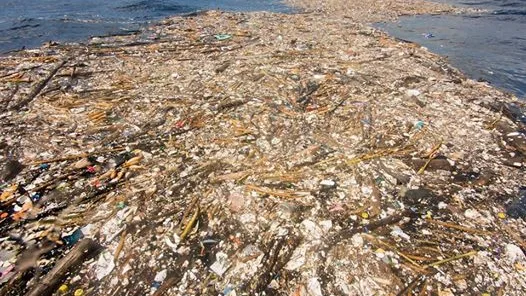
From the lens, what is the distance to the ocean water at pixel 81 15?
43.9 ft

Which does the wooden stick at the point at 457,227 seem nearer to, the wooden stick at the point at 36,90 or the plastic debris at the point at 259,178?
the plastic debris at the point at 259,178

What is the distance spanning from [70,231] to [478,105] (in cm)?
910

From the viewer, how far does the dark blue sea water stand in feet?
35.0

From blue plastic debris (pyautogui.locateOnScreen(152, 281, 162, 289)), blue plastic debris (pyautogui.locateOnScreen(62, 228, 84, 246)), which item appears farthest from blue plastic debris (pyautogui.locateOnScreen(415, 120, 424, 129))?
blue plastic debris (pyautogui.locateOnScreen(62, 228, 84, 246))

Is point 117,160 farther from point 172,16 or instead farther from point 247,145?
point 172,16

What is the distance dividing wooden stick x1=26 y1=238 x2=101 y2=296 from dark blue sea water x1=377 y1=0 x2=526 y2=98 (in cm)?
1152

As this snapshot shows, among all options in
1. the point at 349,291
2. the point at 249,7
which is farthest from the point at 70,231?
the point at 249,7

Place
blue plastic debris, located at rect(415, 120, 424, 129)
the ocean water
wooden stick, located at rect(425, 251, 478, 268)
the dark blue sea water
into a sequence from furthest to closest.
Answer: the ocean water, the dark blue sea water, blue plastic debris, located at rect(415, 120, 424, 129), wooden stick, located at rect(425, 251, 478, 268)

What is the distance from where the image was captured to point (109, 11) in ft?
62.6

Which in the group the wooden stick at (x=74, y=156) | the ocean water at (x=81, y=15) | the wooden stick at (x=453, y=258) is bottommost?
the wooden stick at (x=453, y=258)

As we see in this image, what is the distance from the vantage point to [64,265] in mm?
3752

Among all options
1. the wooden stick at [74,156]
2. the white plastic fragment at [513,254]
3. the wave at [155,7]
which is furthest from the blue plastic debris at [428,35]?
the wooden stick at [74,156]

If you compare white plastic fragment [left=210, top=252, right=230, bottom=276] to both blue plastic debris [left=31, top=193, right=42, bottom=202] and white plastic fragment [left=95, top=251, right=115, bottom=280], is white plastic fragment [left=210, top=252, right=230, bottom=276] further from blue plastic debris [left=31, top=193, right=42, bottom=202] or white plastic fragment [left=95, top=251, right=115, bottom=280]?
blue plastic debris [left=31, top=193, right=42, bottom=202]

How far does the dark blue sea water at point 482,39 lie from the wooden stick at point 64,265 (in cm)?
1152
